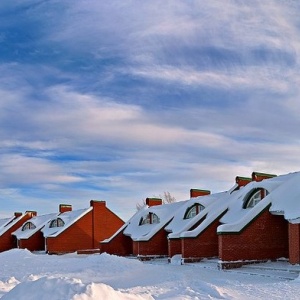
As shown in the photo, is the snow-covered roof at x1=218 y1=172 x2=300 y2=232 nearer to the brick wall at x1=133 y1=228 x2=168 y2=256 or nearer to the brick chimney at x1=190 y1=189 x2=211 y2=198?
the brick wall at x1=133 y1=228 x2=168 y2=256

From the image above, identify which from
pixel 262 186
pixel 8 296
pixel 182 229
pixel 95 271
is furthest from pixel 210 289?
pixel 182 229

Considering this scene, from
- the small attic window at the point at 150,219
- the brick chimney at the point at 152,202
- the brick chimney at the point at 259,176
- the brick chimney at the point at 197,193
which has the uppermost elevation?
the brick chimney at the point at 259,176

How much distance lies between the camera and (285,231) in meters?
21.7

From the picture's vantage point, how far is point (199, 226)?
24.8m

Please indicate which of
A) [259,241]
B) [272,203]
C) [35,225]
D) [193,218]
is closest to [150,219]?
[193,218]

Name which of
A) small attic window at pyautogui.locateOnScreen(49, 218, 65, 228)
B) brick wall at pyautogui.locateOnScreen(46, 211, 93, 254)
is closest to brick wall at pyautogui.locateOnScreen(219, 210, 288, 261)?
brick wall at pyautogui.locateOnScreen(46, 211, 93, 254)

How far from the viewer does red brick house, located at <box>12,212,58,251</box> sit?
4241 cm

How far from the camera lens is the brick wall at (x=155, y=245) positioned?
2936 cm

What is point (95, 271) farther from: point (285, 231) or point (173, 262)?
point (285, 231)

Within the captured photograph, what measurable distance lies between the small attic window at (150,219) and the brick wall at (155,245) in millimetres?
2854

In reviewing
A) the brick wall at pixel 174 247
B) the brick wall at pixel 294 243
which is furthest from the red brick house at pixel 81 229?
the brick wall at pixel 294 243

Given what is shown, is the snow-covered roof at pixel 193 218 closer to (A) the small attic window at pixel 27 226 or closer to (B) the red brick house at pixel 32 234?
(B) the red brick house at pixel 32 234

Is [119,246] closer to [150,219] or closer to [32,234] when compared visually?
[150,219]

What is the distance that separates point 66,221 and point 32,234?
15.1 feet
